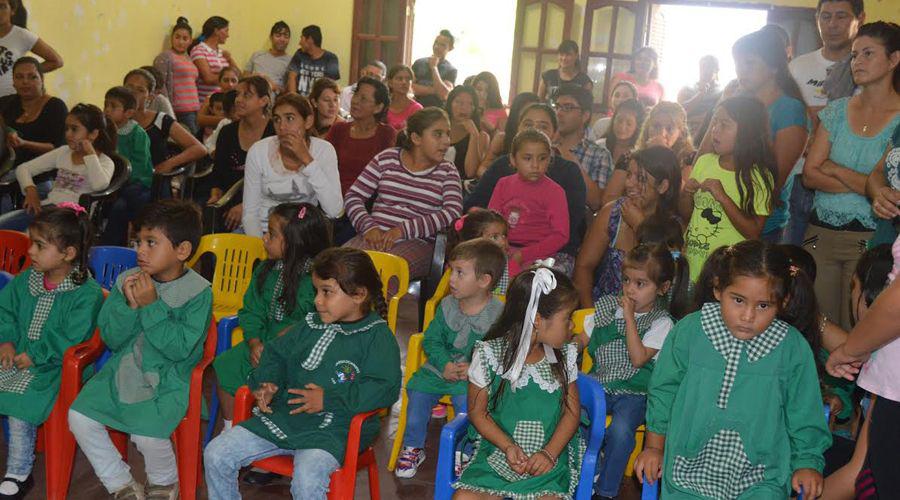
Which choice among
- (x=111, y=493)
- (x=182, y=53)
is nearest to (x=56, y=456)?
(x=111, y=493)

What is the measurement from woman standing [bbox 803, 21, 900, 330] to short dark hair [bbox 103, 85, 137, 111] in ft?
11.3

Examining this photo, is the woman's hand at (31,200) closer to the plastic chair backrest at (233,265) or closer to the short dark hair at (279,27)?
the plastic chair backrest at (233,265)

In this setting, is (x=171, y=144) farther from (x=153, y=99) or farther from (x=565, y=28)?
(x=565, y=28)

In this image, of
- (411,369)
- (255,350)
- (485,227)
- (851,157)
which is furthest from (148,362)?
(851,157)

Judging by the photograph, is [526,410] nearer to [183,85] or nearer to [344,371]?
[344,371]

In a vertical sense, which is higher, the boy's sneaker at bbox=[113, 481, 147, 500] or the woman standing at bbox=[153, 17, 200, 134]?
the woman standing at bbox=[153, 17, 200, 134]

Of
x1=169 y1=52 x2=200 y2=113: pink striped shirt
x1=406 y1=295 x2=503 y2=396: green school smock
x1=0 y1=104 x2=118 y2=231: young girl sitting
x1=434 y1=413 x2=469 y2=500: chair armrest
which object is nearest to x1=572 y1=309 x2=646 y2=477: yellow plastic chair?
x1=406 y1=295 x2=503 y2=396: green school smock

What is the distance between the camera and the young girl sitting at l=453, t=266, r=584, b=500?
240 centimetres

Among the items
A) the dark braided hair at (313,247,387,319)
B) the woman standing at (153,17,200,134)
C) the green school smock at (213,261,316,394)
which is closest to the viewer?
the dark braided hair at (313,247,387,319)

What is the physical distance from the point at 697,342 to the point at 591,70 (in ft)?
24.5

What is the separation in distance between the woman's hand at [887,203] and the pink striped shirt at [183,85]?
556cm

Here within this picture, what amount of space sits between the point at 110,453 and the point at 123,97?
2.74 meters

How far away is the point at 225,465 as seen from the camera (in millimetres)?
2422

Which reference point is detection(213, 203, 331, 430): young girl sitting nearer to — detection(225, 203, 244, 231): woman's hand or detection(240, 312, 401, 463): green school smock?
detection(240, 312, 401, 463): green school smock
